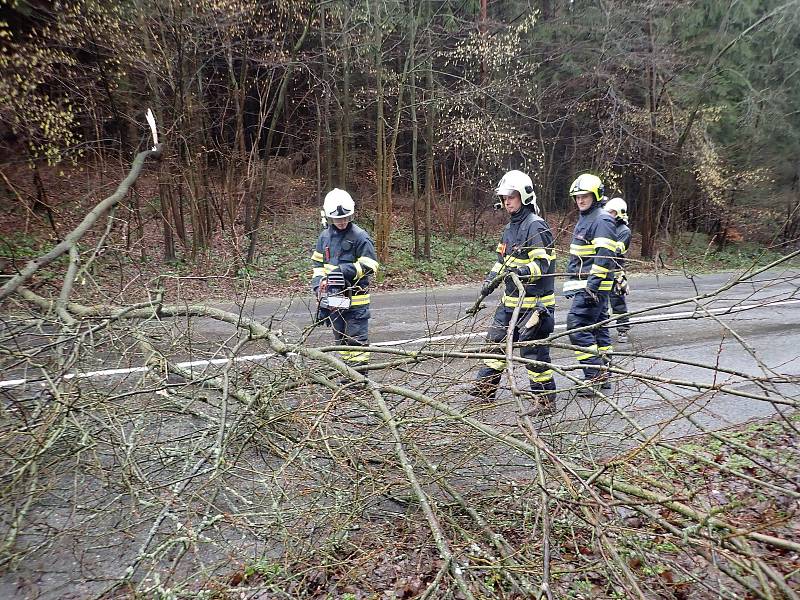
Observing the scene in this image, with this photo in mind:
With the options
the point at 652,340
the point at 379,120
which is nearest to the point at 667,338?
the point at 652,340

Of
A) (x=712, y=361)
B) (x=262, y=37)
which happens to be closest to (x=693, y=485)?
(x=712, y=361)

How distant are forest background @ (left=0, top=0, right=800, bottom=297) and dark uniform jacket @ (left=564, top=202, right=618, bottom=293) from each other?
10.8ft

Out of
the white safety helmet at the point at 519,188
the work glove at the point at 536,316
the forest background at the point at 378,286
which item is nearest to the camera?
the forest background at the point at 378,286

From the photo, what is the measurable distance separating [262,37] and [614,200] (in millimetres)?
7607

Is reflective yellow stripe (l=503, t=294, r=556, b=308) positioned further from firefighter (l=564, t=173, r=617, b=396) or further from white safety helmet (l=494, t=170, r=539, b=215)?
white safety helmet (l=494, t=170, r=539, b=215)

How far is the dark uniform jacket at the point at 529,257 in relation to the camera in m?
4.35

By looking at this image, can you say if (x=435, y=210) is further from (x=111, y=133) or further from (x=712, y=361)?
(x=712, y=361)

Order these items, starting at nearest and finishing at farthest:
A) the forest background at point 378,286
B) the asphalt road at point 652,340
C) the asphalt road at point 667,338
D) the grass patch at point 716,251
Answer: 1. the forest background at point 378,286
2. the asphalt road at point 652,340
3. the asphalt road at point 667,338
4. the grass patch at point 716,251

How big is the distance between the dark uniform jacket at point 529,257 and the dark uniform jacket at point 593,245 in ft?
1.83

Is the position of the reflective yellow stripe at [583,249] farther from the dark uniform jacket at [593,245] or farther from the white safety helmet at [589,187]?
the white safety helmet at [589,187]

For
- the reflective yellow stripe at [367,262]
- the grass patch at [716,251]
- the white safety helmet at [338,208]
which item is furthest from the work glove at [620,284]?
the grass patch at [716,251]

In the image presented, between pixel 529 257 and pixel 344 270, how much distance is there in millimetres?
1639

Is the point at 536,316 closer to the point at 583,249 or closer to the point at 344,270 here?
the point at 583,249

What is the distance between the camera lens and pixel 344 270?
4.95 m
